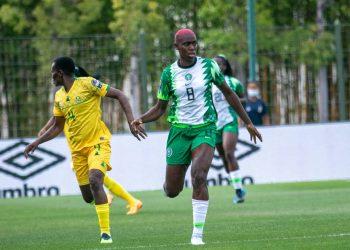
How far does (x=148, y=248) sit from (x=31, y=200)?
1144 centimetres

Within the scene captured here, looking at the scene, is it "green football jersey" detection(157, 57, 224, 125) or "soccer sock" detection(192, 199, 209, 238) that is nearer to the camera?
"soccer sock" detection(192, 199, 209, 238)

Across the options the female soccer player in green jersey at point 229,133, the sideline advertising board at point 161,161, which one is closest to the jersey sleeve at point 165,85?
the female soccer player in green jersey at point 229,133

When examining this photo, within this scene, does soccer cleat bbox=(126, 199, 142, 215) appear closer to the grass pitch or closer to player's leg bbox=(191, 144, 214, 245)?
the grass pitch

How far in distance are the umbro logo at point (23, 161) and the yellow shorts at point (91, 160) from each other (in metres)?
10.7

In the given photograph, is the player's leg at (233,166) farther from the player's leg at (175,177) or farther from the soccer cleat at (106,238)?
the player's leg at (175,177)

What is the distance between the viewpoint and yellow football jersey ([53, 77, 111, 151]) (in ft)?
48.4

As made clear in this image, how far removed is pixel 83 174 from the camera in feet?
49.7

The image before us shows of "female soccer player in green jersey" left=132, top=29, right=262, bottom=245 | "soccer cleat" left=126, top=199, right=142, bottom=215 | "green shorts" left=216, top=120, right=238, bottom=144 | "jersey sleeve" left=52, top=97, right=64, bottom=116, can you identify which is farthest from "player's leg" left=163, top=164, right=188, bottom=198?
"green shorts" left=216, top=120, right=238, bottom=144

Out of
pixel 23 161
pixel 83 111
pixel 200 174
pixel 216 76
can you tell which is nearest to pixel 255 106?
pixel 23 161

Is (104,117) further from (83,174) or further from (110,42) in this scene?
(83,174)

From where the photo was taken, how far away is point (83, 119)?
587 inches

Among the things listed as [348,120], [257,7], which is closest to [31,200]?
[348,120]

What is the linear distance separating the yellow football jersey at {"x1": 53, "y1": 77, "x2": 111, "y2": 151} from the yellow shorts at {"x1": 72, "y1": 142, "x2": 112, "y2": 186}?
73 mm

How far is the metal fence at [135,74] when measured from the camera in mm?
28297
